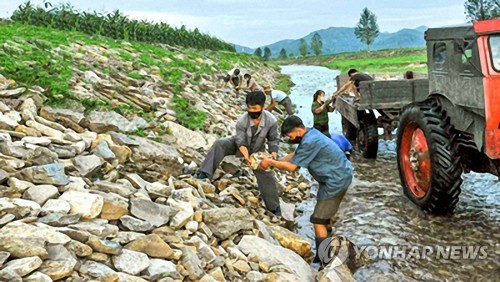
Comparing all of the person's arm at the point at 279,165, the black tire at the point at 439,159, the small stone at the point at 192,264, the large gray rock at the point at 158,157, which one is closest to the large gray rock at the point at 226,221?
the person's arm at the point at 279,165

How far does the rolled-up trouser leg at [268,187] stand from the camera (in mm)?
6270

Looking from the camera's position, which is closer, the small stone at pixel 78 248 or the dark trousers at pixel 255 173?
the small stone at pixel 78 248

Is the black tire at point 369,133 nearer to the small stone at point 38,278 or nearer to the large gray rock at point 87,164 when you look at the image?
the large gray rock at point 87,164

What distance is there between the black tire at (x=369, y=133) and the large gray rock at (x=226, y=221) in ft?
18.6

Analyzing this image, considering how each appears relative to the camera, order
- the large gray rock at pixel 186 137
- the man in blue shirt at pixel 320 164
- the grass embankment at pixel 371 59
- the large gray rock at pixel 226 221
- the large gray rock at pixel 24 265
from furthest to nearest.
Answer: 1. the grass embankment at pixel 371 59
2. the large gray rock at pixel 186 137
3. the man in blue shirt at pixel 320 164
4. the large gray rock at pixel 226 221
5. the large gray rock at pixel 24 265

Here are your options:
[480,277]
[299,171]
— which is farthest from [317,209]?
[299,171]

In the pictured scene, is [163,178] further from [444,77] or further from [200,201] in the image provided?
[444,77]

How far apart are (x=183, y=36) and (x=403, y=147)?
29198 millimetres

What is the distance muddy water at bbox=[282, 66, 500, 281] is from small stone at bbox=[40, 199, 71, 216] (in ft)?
10.1

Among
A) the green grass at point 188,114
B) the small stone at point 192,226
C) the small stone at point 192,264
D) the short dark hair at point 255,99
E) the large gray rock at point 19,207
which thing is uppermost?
the short dark hair at point 255,99

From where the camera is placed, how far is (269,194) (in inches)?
250

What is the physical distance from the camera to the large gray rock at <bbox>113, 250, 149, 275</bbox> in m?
3.58

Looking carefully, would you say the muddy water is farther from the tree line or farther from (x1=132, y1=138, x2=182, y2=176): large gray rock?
the tree line

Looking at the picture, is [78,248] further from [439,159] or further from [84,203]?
[439,159]
